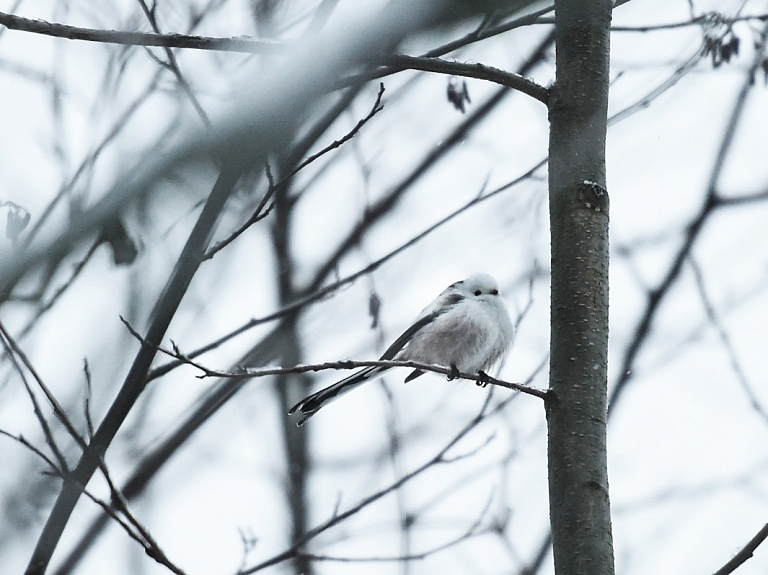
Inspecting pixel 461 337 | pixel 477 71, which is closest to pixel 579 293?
pixel 477 71

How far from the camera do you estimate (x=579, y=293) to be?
5.82 ft

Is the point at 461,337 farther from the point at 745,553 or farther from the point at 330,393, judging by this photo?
the point at 745,553

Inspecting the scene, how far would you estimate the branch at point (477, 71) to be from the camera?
6.02 feet

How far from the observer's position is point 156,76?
3.30m

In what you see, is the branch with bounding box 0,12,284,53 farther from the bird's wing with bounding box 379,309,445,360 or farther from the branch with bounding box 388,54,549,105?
the bird's wing with bounding box 379,309,445,360

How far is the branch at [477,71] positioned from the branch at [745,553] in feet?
3.27

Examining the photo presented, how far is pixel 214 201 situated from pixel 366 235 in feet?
6.28

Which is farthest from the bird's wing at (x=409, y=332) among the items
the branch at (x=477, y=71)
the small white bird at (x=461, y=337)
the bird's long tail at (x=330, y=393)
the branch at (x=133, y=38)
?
the branch at (x=133, y=38)

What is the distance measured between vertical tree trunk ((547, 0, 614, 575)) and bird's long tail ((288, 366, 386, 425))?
4.02 feet

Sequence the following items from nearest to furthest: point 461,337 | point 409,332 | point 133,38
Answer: point 133,38
point 461,337
point 409,332

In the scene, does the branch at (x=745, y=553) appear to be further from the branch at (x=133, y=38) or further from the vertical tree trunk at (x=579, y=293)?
the branch at (x=133, y=38)

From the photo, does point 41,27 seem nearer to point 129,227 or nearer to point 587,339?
point 129,227

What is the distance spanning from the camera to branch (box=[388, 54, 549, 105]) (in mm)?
1834

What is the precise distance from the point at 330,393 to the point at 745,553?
165 cm
